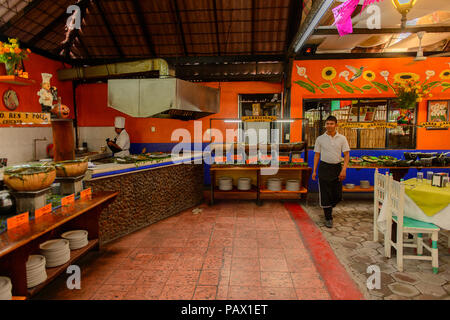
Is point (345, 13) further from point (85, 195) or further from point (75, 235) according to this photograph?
point (75, 235)

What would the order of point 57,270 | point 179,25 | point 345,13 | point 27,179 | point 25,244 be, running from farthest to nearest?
point 179,25, point 345,13, point 57,270, point 27,179, point 25,244

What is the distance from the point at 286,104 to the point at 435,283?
503 cm

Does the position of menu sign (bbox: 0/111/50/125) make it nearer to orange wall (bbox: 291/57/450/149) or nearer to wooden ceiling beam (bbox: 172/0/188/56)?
wooden ceiling beam (bbox: 172/0/188/56)

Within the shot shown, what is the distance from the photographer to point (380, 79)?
680cm

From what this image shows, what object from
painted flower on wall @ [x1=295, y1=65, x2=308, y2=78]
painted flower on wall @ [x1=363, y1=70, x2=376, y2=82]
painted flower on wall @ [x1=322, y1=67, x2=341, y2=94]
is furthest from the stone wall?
painted flower on wall @ [x1=363, y1=70, x2=376, y2=82]

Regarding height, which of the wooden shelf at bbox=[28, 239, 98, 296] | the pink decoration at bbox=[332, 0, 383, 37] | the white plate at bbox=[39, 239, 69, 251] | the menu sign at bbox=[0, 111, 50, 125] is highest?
the pink decoration at bbox=[332, 0, 383, 37]

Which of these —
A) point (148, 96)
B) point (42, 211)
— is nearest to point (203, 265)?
point (42, 211)

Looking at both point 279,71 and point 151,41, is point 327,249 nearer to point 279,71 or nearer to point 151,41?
point 279,71

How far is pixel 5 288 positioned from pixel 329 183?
430 centimetres

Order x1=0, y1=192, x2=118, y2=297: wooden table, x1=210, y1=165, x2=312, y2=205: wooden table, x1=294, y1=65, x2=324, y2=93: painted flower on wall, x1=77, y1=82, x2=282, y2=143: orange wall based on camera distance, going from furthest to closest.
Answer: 1. x1=77, y1=82, x2=282, y2=143: orange wall
2. x1=294, y1=65, x2=324, y2=93: painted flower on wall
3. x1=210, y1=165, x2=312, y2=205: wooden table
4. x1=0, y1=192, x2=118, y2=297: wooden table

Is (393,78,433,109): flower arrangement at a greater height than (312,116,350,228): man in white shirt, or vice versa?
(393,78,433,109): flower arrangement

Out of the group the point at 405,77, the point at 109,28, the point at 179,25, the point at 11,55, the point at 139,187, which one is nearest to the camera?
the point at 139,187

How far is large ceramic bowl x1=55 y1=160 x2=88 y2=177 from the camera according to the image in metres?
2.84

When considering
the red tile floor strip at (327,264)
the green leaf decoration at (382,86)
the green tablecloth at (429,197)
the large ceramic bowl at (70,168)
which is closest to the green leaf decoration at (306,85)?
the green leaf decoration at (382,86)
